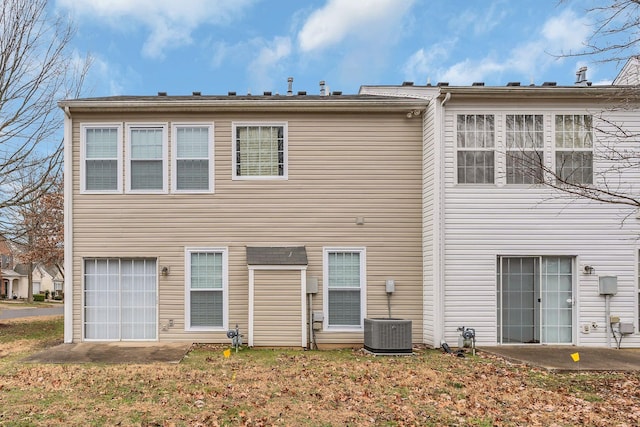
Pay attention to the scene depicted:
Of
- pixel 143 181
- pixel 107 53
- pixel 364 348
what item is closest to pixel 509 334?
pixel 364 348

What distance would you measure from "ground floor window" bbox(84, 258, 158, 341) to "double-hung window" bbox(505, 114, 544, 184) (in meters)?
8.16

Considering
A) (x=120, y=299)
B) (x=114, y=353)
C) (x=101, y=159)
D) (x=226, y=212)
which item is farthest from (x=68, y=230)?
(x=226, y=212)

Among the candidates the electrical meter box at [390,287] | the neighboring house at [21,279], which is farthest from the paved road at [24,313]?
the electrical meter box at [390,287]

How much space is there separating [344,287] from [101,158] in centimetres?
615

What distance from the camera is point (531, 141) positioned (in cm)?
970

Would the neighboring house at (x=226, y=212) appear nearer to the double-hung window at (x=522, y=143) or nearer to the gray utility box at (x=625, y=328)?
the double-hung window at (x=522, y=143)

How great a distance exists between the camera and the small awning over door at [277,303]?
952 cm

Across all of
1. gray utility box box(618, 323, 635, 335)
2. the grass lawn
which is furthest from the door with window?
the grass lawn

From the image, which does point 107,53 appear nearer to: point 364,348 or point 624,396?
point 364,348

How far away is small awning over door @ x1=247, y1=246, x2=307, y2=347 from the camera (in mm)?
9516

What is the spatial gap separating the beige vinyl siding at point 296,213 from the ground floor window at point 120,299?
0.20 m

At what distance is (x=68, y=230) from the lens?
9.89m

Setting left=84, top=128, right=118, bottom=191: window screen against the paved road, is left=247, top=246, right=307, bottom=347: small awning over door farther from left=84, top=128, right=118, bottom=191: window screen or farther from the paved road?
the paved road

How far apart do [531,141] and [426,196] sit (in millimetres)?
2499
